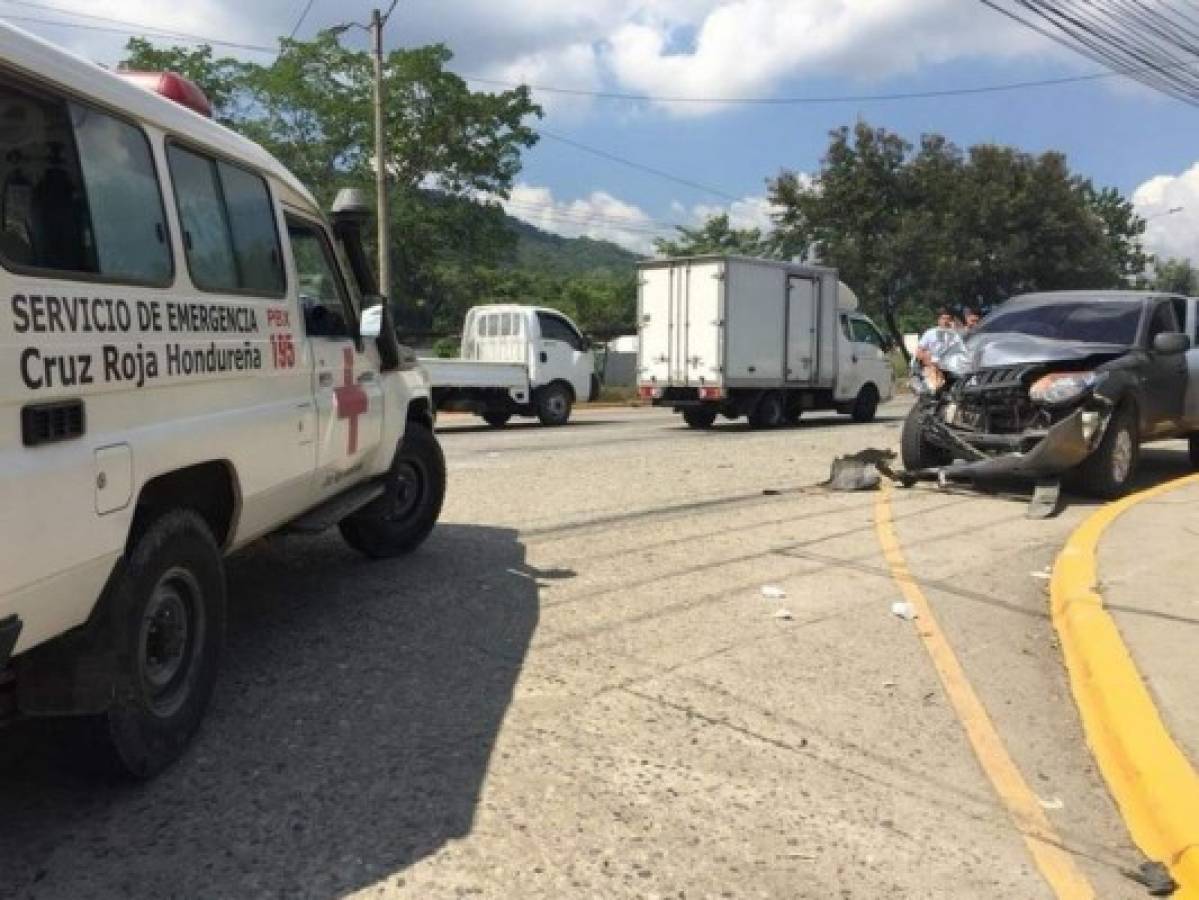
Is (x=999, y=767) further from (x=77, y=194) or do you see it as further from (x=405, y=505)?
(x=405, y=505)

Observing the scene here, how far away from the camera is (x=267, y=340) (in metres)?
4.68

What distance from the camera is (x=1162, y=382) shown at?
11.0 metres

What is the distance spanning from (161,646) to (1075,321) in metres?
9.79

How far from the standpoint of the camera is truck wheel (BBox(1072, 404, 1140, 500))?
398 inches

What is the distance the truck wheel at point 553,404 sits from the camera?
20.8 meters

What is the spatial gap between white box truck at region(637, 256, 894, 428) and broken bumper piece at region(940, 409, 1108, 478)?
9.87 meters

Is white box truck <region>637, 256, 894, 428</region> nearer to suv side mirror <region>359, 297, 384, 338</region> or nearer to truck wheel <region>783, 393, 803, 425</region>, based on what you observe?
truck wheel <region>783, 393, 803, 425</region>

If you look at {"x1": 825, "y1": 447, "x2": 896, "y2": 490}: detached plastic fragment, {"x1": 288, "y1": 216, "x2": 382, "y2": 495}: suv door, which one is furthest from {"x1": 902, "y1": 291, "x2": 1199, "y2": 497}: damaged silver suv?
{"x1": 288, "y1": 216, "x2": 382, "y2": 495}: suv door

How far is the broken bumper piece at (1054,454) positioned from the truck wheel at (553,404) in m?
11.6

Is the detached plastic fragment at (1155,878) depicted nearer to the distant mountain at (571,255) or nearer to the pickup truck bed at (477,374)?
the pickup truck bed at (477,374)

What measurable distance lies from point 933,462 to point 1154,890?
27.0 ft

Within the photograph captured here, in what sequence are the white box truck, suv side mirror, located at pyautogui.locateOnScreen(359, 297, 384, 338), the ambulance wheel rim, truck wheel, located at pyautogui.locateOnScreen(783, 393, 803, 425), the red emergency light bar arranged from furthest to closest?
truck wheel, located at pyautogui.locateOnScreen(783, 393, 803, 425) < the white box truck < suv side mirror, located at pyautogui.locateOnScreen(359, 297, 384, 338) < the red emergency light bar < the ambulance wheel rim

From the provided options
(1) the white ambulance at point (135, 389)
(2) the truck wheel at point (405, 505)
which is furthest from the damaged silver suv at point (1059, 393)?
(1) the white ambulance at point (135, 389)

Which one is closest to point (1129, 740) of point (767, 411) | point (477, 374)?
point (477, 374)
